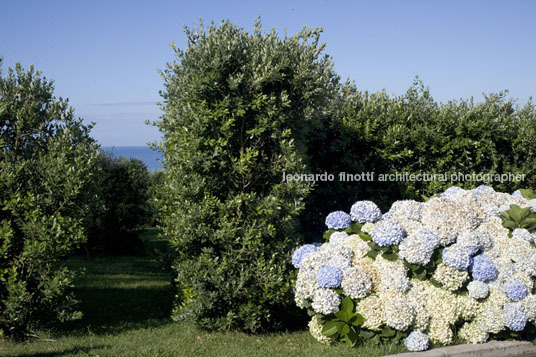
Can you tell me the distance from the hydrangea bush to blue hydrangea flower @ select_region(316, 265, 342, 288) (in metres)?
0.01

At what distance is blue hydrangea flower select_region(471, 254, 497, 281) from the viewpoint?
18.5ft

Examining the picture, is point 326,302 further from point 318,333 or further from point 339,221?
point 339,221

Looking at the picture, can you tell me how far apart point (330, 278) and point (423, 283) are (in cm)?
115

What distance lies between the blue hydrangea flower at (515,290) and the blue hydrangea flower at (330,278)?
6.42ft

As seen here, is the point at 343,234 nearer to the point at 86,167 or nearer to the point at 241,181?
the point at 241,181

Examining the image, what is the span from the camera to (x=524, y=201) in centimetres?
678

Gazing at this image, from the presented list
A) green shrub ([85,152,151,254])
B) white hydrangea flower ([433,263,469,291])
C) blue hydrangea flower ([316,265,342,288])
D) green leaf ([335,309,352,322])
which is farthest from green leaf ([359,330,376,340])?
green shrub ([85,152,151,254])

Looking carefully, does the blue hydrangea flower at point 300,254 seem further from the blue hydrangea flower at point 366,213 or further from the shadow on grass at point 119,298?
the shadow on grass at point 119,298

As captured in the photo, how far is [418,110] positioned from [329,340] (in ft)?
Answer: 15.7

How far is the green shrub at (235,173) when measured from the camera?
19.8 feet

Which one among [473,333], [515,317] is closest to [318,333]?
[473,333]

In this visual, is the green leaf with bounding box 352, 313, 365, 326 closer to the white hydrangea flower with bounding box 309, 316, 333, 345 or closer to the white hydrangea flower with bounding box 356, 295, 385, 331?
the white hydrangea flower with bounding box 356, 295, 385, 331

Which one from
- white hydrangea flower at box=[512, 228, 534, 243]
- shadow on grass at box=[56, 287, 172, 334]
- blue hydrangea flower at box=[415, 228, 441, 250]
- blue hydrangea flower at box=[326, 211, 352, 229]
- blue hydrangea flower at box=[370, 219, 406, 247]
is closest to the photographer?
blue hydrangea flower at box=[415, 228, 441, 250]

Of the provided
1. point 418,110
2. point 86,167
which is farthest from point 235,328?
point 418,110
